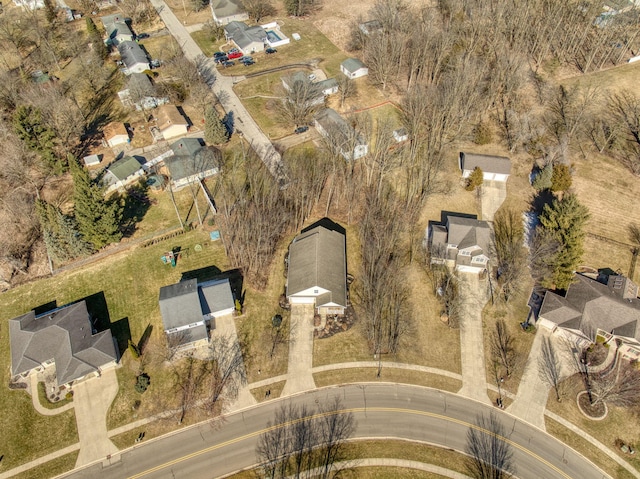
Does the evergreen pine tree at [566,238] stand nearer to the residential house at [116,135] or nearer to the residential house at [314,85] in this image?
the residential house at [314,85]

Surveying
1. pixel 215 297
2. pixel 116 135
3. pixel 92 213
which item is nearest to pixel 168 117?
pixel 116 135

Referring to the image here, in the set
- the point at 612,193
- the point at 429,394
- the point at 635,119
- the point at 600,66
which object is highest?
the point at 600,66

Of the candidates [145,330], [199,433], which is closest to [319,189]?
[145,330]

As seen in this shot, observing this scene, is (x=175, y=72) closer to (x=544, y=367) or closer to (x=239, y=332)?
(x=239, y=332)

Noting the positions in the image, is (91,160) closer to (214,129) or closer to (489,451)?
(214,129)

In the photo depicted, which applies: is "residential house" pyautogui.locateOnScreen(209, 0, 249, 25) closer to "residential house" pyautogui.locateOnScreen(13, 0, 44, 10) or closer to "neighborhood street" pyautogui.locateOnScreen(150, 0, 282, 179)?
"neighborhood street" pyautogui.locateOnScreen(150, 0, 282, 179)

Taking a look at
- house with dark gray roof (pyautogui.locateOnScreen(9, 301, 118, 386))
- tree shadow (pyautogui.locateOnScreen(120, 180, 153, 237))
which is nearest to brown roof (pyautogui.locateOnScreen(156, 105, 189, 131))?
tree shadow (pyautogui.locateOnScreen(120, 180, 153, 237))
